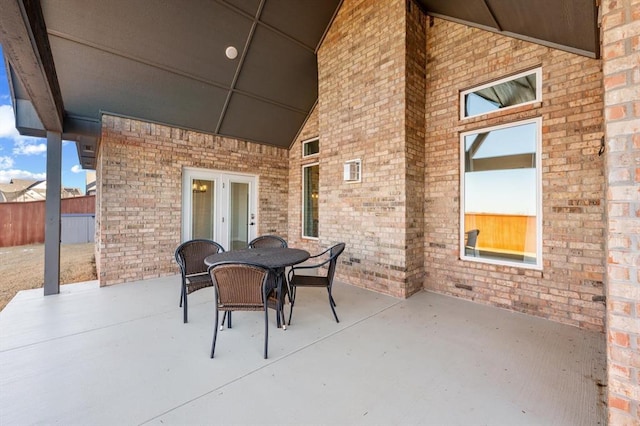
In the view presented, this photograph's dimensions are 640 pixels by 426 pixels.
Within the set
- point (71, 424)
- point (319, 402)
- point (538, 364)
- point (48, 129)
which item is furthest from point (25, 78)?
point (538, 364)

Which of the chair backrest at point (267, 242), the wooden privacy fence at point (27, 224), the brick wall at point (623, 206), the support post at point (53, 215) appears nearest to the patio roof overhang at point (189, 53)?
the support post at point (53, 215)

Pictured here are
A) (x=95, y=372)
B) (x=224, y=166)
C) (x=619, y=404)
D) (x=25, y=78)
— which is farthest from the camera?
(x=224, y=166)

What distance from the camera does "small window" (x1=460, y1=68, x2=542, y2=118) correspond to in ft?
11.0

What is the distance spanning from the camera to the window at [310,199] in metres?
6.55

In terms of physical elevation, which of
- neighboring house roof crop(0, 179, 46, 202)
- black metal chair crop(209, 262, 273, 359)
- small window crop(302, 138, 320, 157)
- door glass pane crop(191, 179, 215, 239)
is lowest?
black metal chair crop(209, 262, 273, 359)

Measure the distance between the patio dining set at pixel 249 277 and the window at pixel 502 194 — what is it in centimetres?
216

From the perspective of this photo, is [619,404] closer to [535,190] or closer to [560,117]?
[535,190]

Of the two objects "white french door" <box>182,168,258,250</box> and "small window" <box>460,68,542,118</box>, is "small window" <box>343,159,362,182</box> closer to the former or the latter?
"small window" <box>460,68,542,118</box>

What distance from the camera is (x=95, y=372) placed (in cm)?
219

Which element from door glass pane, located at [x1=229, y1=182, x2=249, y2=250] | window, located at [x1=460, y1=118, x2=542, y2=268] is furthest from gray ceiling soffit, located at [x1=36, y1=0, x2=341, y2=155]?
window, located at [x1=460, y1=118, x2=542, y2=268]

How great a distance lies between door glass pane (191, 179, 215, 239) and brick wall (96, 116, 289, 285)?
0.34 m

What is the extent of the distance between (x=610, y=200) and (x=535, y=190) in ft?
7.81

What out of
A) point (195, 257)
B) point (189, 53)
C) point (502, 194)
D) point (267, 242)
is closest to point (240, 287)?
point (195, 257)

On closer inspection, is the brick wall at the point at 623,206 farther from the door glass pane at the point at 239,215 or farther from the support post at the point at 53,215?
the support post at the point at 53,215
